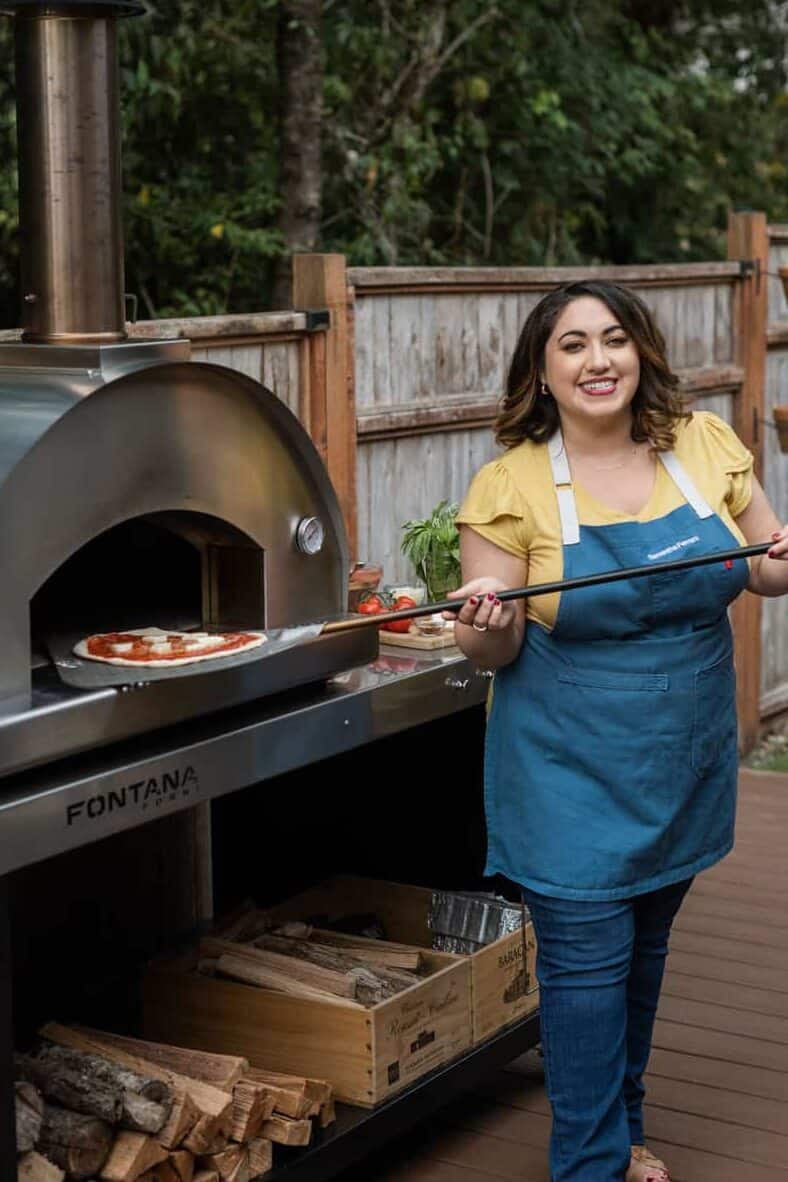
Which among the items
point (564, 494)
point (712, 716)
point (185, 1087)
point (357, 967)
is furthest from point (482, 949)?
point (564, 494)

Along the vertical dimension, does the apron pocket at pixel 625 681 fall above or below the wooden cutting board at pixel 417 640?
above

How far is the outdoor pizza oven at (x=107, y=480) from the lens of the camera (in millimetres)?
2631

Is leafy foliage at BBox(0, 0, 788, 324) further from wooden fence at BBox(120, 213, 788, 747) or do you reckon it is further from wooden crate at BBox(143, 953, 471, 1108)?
wooden crate at BBox(143, 953, 471, 1108)

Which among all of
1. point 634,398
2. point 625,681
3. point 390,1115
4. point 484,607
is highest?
point 634,398

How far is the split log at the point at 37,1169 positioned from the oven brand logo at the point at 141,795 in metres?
0.62

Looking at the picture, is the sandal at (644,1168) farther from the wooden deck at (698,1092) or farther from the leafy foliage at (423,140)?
the leafy foliage at (423,140)

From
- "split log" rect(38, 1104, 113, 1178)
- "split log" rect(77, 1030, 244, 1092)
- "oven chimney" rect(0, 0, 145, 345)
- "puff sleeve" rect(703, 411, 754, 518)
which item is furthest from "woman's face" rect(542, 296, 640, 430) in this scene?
"split log" rect(38, 1104, 113, 1178)

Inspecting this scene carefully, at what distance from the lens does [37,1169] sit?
288cm

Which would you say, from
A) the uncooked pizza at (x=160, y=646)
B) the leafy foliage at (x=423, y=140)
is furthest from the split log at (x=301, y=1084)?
the leafy foliage at (x=423, y=140)

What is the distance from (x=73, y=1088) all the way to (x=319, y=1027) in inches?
20.3

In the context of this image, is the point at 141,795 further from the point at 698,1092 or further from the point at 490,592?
the point at 698,1092

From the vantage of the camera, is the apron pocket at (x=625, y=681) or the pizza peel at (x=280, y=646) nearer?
the pizza peel at (x=280, y=646)

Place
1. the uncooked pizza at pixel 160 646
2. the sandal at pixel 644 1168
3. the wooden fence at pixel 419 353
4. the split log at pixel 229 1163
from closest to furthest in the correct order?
the uncooked pizza at pixel 160 646 → the split log at pixel 229 1163 → the sandal at pixel 644 1168 → the wooden fence at pixel 419 353

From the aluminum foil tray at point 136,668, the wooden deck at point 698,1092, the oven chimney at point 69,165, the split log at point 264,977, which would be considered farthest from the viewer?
the wooden deck at point 698,1092
